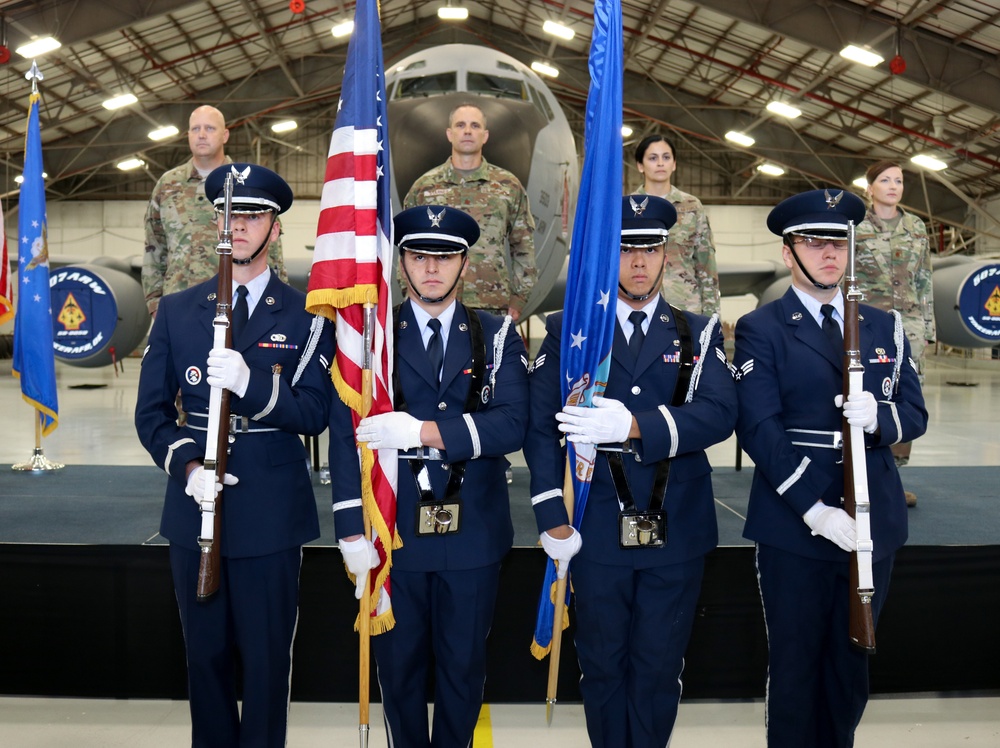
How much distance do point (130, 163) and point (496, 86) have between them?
69.7ft

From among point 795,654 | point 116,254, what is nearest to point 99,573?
point 795,654

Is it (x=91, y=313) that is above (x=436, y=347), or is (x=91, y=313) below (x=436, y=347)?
above

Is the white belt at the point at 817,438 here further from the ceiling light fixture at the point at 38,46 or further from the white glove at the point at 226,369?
the ceiling light fixture at the point at 38,46

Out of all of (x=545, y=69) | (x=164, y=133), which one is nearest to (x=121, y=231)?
(x=164, y=133)

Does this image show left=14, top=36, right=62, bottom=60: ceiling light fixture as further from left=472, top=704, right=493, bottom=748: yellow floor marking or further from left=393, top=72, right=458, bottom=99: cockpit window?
left=472, top=704, right=493, bottom=748: yellow floor marking

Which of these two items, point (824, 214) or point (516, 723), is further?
point (516, 723)

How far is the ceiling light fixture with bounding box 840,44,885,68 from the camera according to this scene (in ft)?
48.4

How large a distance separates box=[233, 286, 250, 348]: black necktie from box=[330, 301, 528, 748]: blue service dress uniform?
16.7 inches

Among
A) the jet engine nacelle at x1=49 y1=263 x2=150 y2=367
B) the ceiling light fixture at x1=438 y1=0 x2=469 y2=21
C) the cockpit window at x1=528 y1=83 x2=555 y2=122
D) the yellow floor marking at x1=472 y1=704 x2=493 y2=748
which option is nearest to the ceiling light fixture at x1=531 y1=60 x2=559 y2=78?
the ceiling light fixture at x1=438 y1=0 x2=469 y2=21

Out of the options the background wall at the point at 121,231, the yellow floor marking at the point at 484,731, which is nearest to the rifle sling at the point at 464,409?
the yellow floor marking at the point at 484,731

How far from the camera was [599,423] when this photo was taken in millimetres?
2217

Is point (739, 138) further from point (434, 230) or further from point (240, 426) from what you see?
point (240, 426)

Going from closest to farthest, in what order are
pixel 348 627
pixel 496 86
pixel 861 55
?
pixel 348 627 → pixel 496 86 → pixel 861 55

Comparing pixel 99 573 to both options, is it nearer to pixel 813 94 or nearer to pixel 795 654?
pixel 795 654
